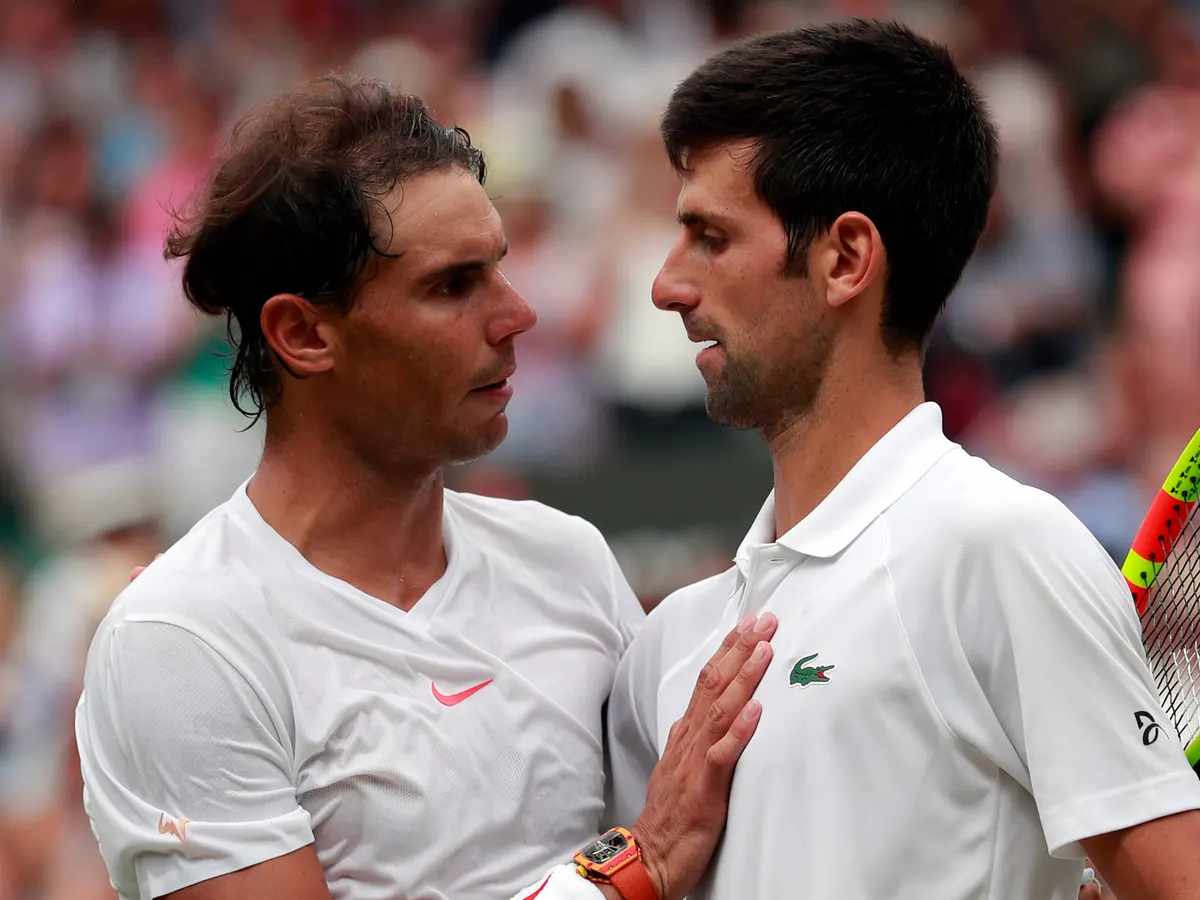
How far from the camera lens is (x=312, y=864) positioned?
9.41ft

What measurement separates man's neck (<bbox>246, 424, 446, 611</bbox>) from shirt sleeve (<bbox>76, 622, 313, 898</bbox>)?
0.32m

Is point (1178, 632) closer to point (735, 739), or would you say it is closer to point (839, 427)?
point (839, 427)

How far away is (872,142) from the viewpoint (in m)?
2.85

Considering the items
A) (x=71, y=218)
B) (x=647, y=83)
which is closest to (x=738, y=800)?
(x=647, y=83)

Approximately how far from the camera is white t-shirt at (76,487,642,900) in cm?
287

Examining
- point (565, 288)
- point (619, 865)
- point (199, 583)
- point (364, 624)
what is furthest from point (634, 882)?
point (565, 288)

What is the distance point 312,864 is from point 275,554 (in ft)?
1.65

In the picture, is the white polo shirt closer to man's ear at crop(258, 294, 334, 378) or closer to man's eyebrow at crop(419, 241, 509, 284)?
man's eyebrow at crop(419, 241, 509, 284)

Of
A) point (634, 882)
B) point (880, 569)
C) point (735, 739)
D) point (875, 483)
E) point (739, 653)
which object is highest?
point (875, 483)

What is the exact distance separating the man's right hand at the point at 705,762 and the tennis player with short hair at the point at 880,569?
2cm

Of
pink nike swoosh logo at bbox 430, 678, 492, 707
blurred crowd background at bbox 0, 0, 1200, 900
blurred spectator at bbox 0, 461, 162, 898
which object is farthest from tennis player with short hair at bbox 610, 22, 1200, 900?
blurred spectator at bbox 0, 461, 162, 898

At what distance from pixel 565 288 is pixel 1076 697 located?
17.8 ft

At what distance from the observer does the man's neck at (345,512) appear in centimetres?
Result: 314

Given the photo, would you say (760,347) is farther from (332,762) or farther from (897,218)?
(332,762)
